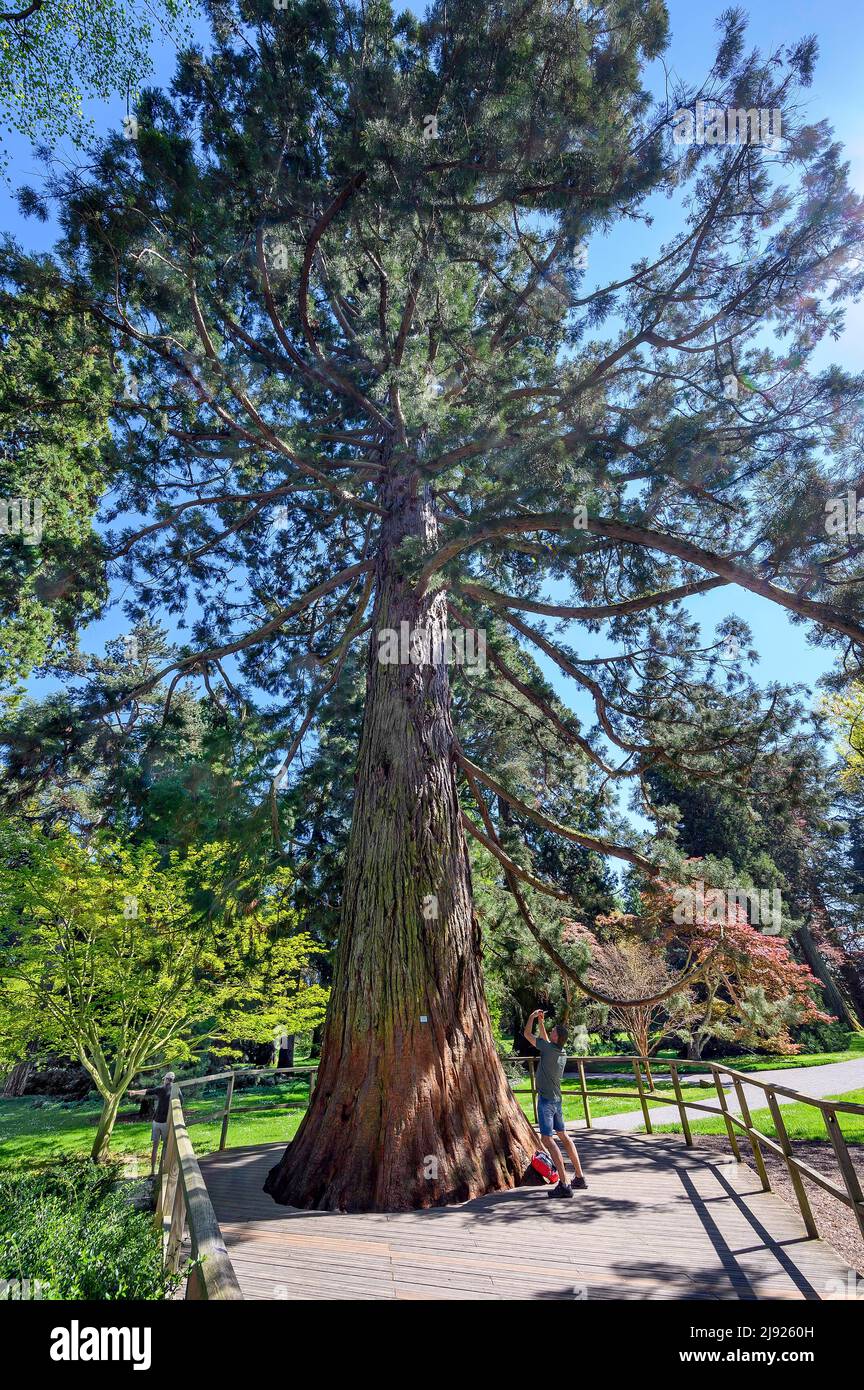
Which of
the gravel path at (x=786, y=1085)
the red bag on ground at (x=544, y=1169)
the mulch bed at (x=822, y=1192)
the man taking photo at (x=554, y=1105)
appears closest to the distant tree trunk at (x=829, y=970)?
the gravel path at (x=786, y=1085)

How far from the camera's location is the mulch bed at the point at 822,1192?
4.82 metres

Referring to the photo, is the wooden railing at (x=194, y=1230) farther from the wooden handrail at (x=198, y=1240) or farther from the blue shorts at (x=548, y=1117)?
the blue shorts at (x=548, y=1117)

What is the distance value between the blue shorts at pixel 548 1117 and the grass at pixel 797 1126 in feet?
16.1

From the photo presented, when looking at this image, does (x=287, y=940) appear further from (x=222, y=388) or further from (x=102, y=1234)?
(x=222, y=388)

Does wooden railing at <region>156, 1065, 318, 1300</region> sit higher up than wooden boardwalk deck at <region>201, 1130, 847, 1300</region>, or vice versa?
wooden railing at <region>156, 1065, 318, 1300</region>

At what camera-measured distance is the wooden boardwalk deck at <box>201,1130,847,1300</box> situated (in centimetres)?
327

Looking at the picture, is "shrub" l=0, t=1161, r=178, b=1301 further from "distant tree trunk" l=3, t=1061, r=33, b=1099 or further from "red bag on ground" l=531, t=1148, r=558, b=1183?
"distant tree trunk" l=3, t=1061, r=33, b=1099

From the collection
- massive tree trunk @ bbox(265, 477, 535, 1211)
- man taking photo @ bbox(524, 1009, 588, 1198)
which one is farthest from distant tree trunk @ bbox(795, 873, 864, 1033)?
massive tree trunk @ bbox(265, 477, 535, 1211)

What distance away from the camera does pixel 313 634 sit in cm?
977

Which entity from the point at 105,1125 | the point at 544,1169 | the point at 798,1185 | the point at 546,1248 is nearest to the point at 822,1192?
the point at 798,1185

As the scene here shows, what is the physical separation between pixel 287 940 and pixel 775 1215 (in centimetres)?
774

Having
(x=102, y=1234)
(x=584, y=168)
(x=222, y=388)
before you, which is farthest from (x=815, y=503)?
(x=102, y=1234)

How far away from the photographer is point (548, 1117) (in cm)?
511

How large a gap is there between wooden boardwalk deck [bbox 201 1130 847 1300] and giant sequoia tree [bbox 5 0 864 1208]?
1.26 ft
